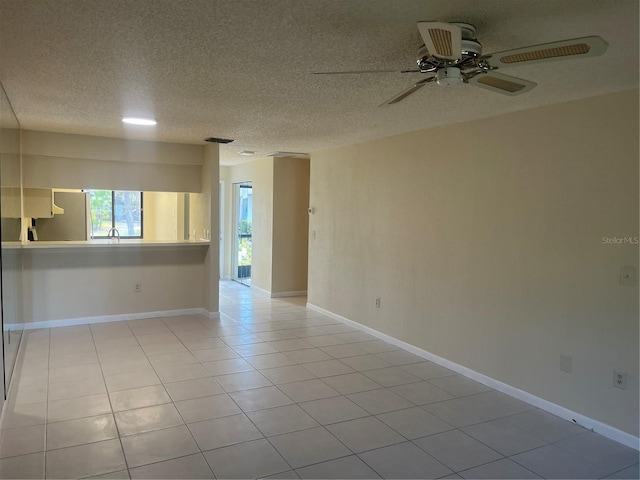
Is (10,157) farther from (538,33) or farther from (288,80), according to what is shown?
(538,33)

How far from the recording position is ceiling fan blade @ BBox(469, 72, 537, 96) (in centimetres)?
209

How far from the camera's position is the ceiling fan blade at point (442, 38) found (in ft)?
5.25

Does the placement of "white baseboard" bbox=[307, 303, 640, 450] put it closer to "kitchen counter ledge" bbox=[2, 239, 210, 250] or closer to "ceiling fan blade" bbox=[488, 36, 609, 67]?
"ceiling fan blade" bbox=[488, 36, 609, 67]

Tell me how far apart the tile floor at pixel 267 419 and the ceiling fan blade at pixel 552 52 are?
2.14 m

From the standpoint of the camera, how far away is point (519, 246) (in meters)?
3.55

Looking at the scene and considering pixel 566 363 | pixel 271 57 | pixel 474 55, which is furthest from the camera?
pixel 566 363

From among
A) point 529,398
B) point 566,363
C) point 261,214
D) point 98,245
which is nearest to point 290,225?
point 261,214

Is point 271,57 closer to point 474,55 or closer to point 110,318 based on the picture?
point 474,55

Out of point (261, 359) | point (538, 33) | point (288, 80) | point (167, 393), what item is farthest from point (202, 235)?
point (538, 33)

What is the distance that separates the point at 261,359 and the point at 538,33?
3.45m

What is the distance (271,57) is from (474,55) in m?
1.05

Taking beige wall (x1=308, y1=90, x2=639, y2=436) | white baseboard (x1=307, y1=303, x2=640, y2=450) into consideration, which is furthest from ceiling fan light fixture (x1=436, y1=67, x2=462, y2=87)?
white baseboard (x1=307, y1=303, x2=640, y2=450)

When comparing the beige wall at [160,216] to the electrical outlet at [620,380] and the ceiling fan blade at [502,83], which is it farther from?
the electrical outlet at [620,380]

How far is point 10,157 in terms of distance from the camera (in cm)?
382
